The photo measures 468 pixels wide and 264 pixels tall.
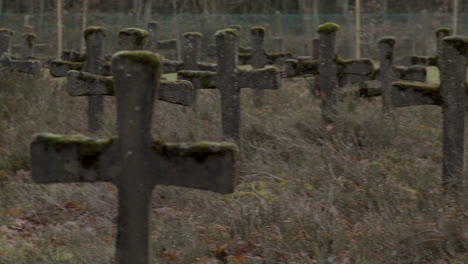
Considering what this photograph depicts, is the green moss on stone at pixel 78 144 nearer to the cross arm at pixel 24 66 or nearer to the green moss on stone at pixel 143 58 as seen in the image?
the green moss on stone at pixel 143 58

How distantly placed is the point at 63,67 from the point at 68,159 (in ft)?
22.4

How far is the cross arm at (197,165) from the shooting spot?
4.14 m

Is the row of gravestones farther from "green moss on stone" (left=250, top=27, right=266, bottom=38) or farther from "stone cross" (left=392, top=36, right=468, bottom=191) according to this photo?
"green moss on stone" (left=250, top=27, right=266, bottom=38)

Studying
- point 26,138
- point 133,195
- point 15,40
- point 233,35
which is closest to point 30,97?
point 26,138

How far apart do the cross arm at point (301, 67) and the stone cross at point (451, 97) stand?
334cm

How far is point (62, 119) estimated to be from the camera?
10.5m

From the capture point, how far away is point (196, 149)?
4168mm

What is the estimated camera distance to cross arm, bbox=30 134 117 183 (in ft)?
13.9

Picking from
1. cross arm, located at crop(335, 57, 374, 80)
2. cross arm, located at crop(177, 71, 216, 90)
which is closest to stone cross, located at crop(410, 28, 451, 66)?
cross arm, located at crop(335, 57, 374, 80)

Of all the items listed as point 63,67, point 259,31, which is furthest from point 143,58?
point 259,31

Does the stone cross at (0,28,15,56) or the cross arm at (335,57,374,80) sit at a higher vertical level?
Result: the stone cross at (0,28,15,56)

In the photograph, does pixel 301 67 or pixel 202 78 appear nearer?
pixel 202 78

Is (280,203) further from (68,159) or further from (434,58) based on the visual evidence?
(434,58)

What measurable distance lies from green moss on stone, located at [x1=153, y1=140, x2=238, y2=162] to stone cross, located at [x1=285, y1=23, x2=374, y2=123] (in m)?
5.58
